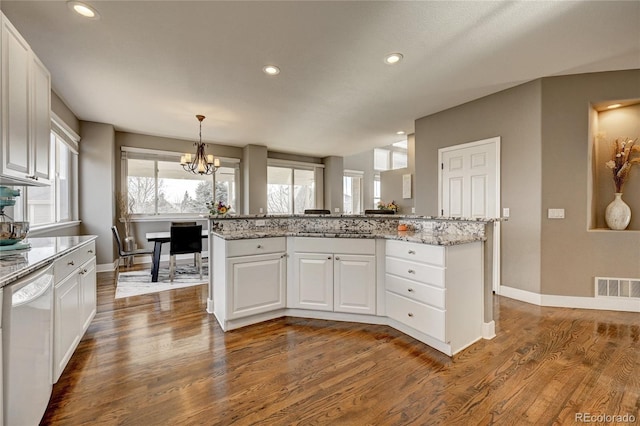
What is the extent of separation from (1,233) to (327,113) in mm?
3867

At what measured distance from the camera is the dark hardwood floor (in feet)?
5.05

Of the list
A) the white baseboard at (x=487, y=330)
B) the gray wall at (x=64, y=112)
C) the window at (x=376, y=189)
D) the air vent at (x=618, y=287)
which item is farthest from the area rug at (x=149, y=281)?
the window at (x=376, y=189)

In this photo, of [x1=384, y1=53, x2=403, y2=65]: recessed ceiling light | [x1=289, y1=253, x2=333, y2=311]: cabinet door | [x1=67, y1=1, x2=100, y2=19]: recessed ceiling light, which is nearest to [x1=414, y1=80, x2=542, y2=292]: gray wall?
[x1=384, y1=53, x2=403, y2=65]: recessed ceiling light

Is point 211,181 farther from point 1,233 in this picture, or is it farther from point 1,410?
point 1,410

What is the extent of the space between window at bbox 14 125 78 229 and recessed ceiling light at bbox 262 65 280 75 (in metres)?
2.74

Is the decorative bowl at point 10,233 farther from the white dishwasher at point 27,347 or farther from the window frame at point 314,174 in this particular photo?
the window frame at point 314,174

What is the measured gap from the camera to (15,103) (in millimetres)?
1750

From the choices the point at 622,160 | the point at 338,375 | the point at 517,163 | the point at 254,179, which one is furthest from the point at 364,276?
the point at 254,179

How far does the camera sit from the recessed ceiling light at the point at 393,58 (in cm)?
272

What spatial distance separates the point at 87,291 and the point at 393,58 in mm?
3507

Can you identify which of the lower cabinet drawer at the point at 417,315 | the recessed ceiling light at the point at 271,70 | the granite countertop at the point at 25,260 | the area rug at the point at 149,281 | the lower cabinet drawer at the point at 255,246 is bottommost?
the area rug at the point at 149,281

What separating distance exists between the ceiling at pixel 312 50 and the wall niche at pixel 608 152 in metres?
0.54

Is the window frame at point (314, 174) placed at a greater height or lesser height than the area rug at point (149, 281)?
greater

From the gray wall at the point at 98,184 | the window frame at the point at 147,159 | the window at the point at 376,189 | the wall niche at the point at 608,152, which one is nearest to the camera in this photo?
the wall niche at the point at 608,152
